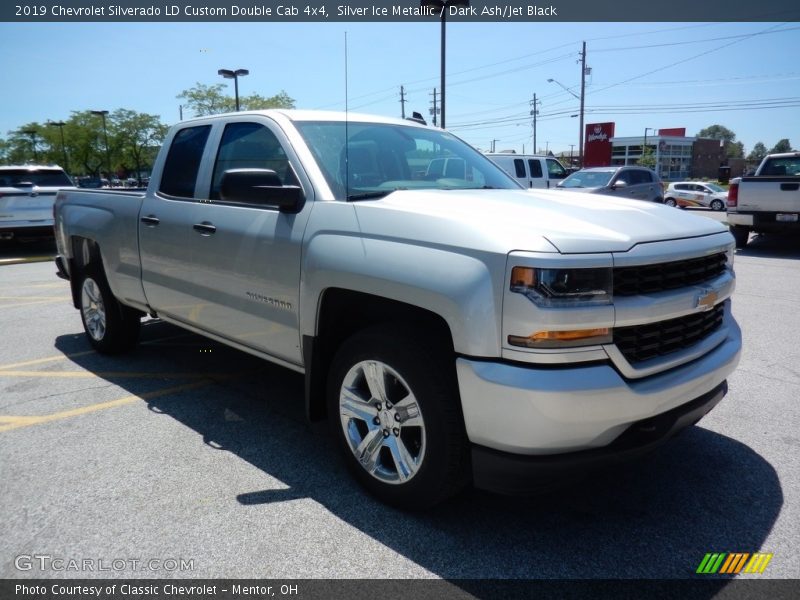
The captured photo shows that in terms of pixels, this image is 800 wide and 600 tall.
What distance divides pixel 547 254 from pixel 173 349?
14.9 feet

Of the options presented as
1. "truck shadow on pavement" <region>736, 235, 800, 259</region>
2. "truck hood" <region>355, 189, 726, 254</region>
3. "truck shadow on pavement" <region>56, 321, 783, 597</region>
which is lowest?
"truck shadow on pavement" <region>56, 321, 783, 597</region>

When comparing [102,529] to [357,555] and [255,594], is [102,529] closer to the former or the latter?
[255,594]

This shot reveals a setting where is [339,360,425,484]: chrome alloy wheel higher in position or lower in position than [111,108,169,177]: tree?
lower

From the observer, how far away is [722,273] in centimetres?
314

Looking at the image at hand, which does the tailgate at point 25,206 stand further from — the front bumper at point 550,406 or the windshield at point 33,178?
the front bumper at point 550,406

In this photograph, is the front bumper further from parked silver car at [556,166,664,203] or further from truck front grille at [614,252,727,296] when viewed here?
parked silver car at [556,166,664,203]

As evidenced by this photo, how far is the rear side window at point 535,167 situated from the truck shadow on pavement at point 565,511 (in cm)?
1678

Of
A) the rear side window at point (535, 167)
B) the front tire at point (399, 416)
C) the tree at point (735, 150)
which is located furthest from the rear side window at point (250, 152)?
the tree at point (735, 150)

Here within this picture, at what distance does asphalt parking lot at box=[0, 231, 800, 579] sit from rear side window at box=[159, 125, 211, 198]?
1.53m

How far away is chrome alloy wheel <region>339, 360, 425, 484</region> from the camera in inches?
110

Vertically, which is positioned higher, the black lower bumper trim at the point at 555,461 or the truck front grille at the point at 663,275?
the truck front grille at the point at 663,275

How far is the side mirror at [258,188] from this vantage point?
3.17 meters

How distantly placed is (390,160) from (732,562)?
2745 millimetres

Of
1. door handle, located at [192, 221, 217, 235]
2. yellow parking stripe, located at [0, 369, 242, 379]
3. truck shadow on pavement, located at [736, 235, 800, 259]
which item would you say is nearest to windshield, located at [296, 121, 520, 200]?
door handle, located at [192, 221, 217, 235]
